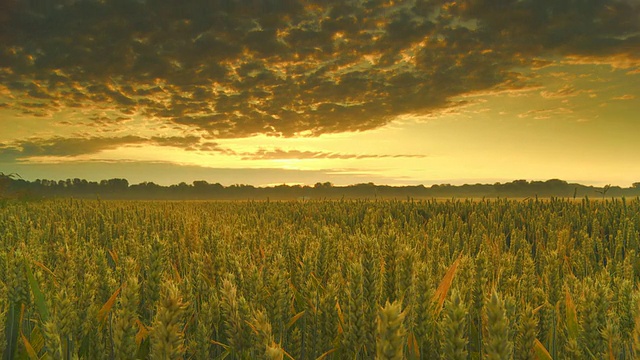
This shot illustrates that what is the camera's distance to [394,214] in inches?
456

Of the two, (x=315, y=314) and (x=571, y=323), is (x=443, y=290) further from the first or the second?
(x=315, y=314)

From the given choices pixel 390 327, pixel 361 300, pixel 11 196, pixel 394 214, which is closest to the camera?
pixel 390 327

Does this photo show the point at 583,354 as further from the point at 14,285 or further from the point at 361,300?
Answer: the point at 14,285

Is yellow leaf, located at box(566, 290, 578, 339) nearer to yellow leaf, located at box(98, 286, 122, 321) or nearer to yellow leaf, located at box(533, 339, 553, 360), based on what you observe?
yellow leaf, located at box(533, 339, 553, 360)

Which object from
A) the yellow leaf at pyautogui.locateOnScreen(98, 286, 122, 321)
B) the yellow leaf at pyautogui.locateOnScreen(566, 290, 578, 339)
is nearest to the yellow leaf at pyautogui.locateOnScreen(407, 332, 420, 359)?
the yellow leaf at pyautogui.locateOnScreen(566, 290, 578, 339)

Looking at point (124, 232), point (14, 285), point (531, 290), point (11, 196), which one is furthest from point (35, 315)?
point (11, 196)

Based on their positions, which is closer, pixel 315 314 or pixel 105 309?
pixel 315 314

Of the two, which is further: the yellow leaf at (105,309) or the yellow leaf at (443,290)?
the yellow leaf at (443,290)

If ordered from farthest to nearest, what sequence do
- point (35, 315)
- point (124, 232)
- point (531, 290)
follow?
point (124, 232) → point (531, 290) → point (35, 315)

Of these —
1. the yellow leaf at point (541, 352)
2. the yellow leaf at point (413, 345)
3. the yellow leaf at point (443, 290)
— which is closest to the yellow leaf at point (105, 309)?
the yellow leaf at point (413, 345)

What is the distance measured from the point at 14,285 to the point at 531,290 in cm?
333

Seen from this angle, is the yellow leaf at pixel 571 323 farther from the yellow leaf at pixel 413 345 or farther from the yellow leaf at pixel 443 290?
the yellow leaf at pixel 413 345

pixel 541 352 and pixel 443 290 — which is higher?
pixel 443 290

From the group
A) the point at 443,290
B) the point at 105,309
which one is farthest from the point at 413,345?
the point at 105,309
